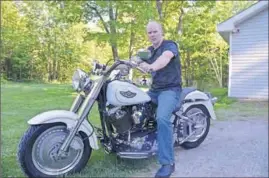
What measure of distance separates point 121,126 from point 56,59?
1231cm

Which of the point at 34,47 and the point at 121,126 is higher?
the point at 34,47

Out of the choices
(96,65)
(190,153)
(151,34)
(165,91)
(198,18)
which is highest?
(198,18)

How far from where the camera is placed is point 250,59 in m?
11.6

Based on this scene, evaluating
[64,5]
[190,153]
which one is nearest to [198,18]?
[64,5]

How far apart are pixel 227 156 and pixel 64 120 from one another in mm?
2052

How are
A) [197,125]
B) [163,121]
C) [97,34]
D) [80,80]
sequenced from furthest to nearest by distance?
1. [97,34]
2. [197,125]
3. [80,80]
4. [163,121]

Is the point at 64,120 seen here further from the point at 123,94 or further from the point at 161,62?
the point at 161,62

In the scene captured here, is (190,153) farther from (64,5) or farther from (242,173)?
(64,5)

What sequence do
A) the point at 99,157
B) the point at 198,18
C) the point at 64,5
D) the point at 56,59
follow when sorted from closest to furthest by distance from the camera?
the point at 99,157 → the point at 64,5 → the point at 56,59 → the point at 198,18

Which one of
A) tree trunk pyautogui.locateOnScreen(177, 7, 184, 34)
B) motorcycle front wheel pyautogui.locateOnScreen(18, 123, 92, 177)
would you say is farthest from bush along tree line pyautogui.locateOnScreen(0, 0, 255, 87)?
motorcycle front wheel pyautogui.locateOnScreen(18, 123, 92, 177)

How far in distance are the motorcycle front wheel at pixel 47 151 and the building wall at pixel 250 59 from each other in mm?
9125

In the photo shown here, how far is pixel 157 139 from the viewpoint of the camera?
11.5ft

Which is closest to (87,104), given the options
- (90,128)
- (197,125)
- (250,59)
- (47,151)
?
(90,128)

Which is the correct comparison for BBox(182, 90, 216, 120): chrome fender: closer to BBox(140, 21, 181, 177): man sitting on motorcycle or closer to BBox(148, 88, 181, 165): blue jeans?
BBox(140, 21, 181, 177): man sitting on motorcycle
